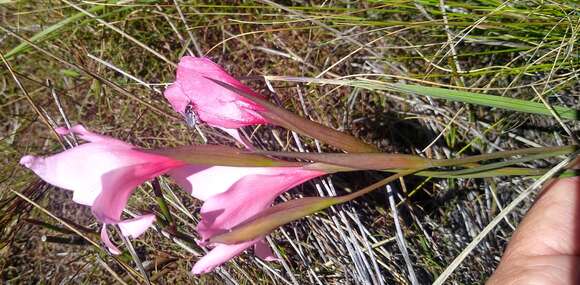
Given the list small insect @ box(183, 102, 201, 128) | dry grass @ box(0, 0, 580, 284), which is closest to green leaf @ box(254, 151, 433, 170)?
small insect @ box(183, 102, 201, 128)

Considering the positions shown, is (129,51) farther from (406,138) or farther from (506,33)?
(506,33)

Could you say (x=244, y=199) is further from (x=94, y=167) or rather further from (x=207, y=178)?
(x=94, y=167)

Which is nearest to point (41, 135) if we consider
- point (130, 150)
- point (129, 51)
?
point (129, 51)

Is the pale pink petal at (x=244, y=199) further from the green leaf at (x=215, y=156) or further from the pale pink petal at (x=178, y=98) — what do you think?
the pale pink petal at (x=178, y=98)

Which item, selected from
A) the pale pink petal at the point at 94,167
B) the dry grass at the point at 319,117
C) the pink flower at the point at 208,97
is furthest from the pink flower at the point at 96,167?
the dry grass at the point at 319,117

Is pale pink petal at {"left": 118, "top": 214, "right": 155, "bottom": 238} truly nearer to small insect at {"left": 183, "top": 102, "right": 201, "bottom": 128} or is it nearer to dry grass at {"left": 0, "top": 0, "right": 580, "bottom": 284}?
small insect at {"left": 183, "top": 102, "right": 201, "bottom": 128}

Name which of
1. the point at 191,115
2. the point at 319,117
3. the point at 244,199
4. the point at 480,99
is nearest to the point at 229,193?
the point at 244,199
